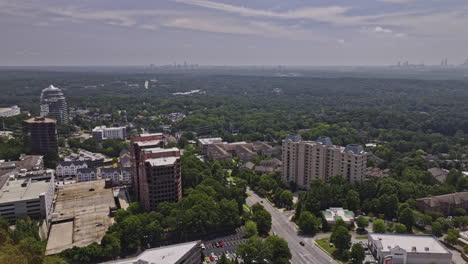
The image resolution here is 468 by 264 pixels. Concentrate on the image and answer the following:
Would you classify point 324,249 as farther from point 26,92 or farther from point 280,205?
point 26,92

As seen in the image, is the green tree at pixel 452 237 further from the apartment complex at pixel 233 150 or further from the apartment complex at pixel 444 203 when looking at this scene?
the apartment complex at pixel 233 150

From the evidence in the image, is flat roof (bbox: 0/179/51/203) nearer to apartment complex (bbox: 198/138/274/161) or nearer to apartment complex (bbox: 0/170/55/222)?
apartment complex (bbox: 0/170/55/222)

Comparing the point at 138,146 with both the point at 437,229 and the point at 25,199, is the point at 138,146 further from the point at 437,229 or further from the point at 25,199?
the point at 437,229

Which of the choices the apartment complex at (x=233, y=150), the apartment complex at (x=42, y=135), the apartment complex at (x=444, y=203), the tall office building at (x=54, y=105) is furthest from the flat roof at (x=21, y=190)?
the tall office building at (x=54, y=105)

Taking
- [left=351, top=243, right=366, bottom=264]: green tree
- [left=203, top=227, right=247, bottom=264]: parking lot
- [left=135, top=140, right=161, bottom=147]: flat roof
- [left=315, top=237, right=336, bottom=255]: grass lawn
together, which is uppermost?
[left=135, top=140, right=161, bottom=147]: flat roof

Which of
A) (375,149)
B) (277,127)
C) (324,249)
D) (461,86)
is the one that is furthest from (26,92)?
(461,86)

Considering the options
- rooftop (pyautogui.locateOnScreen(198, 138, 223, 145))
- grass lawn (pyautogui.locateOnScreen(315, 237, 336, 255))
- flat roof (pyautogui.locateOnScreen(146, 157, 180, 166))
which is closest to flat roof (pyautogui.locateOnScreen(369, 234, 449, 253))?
grass lawn (pyautogui.locateOnScreen(315, 237, 336, 255))

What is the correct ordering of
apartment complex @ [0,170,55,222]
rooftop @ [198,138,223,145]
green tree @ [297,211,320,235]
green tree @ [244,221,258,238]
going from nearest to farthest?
green tree @ [244,221,258,238] < apartment complex @ [0,170,55,222] < green tree @ [297,211,320,235] < rooftop @ [198,138,223,145]

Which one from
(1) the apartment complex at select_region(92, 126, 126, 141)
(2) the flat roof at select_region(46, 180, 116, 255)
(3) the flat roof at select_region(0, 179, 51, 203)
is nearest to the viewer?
(2) the flat roof at select_region(46, 180, 116, 255)
